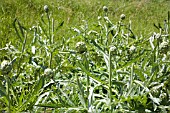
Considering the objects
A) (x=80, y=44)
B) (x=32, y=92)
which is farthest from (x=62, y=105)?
(x=80, y=44)

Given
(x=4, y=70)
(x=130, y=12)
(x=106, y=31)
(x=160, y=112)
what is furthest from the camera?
(x=130, y=12)

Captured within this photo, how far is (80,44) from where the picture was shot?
34.9 inches

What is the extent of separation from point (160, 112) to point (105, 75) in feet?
0.83

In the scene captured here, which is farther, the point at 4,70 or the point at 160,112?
the point at 160,112

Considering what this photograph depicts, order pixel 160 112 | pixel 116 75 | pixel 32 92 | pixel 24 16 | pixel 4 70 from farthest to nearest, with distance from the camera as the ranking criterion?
pixel 24 16 → pixel 116 75 → pixel 160 112 → pixel 32 92 → pixel 4 70

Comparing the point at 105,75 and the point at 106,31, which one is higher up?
the point at 106,31

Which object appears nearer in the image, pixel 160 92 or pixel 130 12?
pixel 160 92

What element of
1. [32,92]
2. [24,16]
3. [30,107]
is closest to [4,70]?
[32,92]

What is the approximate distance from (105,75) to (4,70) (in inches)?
20.5

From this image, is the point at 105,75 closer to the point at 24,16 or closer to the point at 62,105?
the point at 62,105

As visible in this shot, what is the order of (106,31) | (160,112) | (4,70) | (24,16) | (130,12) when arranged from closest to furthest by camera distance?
(4,70) → (160,112) → (106,31) → (24,16) → (130,12)

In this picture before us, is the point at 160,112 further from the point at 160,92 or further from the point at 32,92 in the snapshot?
the point at 32,92

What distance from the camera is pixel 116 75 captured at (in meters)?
1.22

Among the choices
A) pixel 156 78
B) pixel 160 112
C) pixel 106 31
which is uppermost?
pixel 106 31
